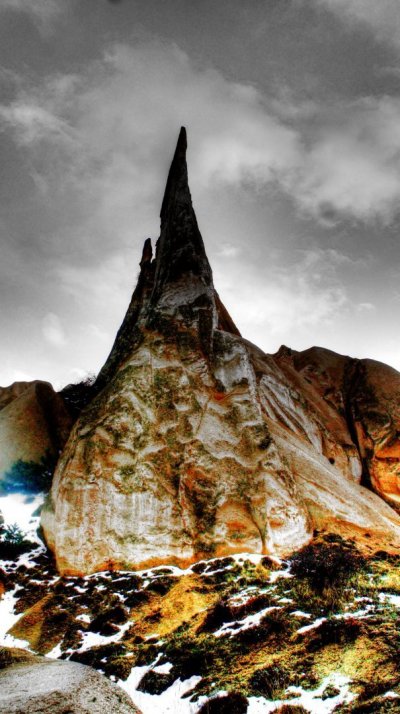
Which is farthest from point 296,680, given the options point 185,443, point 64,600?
point 185,443

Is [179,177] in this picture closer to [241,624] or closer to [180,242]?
[180,242]

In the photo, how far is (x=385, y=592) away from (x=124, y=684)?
4850mm

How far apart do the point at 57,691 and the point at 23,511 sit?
912 centimetres

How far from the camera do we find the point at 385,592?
21.7 ft

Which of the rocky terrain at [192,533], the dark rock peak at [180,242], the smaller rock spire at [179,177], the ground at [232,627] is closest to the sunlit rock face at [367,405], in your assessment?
the rocky terrain at [192,533]

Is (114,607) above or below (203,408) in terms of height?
below

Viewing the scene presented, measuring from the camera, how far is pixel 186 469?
10.3 meters

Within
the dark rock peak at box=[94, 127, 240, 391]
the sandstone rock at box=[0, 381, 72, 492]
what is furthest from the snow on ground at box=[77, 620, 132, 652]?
the dark rock peak at box=[94, 127, 240, 391]

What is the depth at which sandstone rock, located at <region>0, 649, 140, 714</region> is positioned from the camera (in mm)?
3939

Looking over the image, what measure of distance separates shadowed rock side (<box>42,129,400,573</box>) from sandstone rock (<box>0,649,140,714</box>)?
153 inches

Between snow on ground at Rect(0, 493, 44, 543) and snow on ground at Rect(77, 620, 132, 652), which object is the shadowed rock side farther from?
snow on ground at Rect(77, 620, 132, 652)

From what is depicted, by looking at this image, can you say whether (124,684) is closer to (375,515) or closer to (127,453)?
(127,453)

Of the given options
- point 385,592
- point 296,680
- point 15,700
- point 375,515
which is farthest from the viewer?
point 375,515

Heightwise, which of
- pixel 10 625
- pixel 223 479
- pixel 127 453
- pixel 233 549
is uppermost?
pixel 127 453
